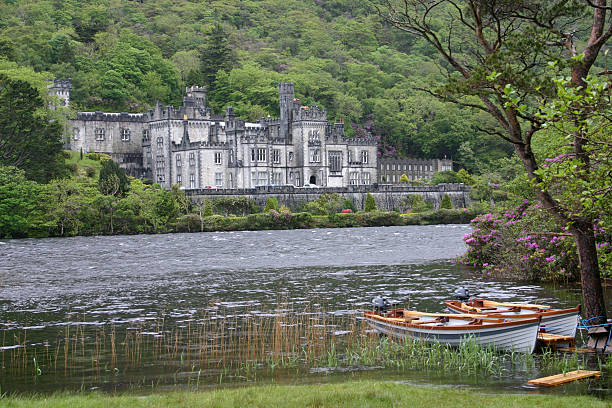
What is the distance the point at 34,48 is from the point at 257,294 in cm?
11508

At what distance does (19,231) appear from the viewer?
7456 centimetres

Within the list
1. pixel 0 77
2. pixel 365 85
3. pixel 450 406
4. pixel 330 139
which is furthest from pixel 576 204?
pixel 365 85

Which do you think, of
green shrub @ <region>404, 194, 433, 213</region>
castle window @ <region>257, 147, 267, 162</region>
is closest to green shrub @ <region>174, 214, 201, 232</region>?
castle window @ <region>257, 147, 267, 162</region>

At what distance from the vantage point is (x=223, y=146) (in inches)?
4119

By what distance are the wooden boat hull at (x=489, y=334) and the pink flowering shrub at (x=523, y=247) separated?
8.01 meters

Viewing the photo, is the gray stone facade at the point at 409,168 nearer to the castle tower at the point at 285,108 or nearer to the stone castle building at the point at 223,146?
the stone castle building at the point at 223,146

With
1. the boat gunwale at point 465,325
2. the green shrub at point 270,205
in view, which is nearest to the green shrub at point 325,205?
the green shrub at point 270,205

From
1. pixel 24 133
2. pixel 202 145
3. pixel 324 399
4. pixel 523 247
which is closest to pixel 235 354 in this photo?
pixel 324 399

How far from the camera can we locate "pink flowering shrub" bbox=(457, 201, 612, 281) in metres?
32.8

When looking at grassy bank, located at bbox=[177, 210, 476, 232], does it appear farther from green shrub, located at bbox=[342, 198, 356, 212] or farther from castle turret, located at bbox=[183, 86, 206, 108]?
castle turret, located at bbox=[183, 86, 206, 108]

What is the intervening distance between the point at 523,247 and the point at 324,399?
74.2 ft

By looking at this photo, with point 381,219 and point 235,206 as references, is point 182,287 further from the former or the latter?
point 381,219

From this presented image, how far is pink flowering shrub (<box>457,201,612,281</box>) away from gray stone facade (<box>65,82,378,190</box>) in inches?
2508

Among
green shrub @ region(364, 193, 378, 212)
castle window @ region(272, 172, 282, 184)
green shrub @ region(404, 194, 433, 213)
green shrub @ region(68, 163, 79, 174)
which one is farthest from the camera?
castle window @ region(272, 172, 282, 184)
